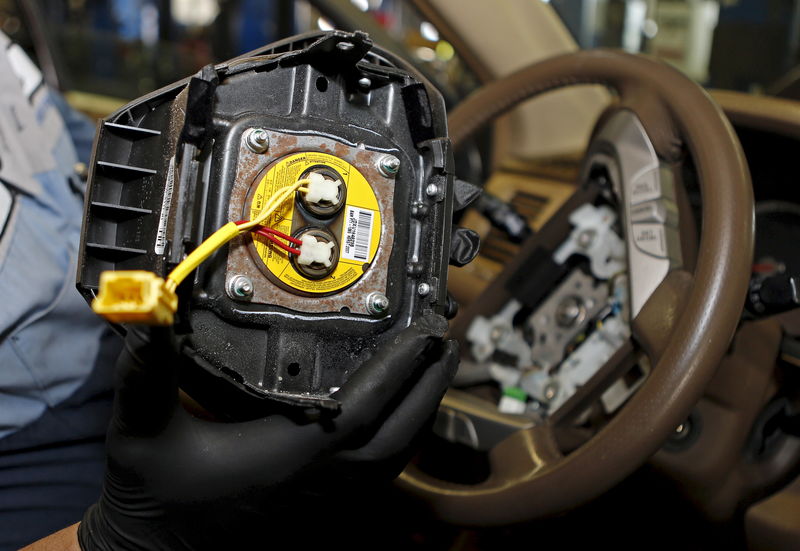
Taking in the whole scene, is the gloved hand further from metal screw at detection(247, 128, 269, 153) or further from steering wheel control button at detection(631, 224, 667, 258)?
steering wheel control button at detection(631, 224, 667, 258)

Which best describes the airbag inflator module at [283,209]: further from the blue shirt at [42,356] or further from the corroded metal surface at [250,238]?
the blue shirt at [42,356]

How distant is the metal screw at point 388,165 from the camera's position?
76 centimetres

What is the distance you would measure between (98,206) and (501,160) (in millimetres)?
1423

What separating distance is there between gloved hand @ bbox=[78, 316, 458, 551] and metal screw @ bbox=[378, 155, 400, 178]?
17cm

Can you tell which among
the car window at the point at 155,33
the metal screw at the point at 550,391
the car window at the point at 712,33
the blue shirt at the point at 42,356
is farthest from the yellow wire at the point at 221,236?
the car window at the point at 155,33

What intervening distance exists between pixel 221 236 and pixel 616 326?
71 cm

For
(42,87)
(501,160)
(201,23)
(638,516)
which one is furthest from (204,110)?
(201,23)

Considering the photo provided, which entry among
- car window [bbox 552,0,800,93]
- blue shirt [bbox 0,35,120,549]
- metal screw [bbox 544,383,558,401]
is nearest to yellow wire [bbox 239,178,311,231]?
blue shirt [bbox 0,35,120,549]

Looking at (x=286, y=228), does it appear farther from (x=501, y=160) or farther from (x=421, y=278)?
(x=501, y=160)

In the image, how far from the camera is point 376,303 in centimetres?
76

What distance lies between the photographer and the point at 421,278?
2.60ft

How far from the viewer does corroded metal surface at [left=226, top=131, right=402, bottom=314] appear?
690mm

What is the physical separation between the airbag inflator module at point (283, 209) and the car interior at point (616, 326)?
0.13 meters

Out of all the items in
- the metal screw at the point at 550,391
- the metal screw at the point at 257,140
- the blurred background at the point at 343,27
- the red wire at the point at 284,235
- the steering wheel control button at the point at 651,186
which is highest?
the blurred background at the point at 343,27
